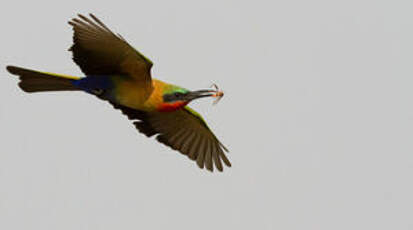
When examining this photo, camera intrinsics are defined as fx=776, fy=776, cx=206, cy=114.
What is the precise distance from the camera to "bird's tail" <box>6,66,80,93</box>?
9.77 meters

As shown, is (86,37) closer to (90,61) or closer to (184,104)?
(90,61)

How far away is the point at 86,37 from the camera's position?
30.2 ft

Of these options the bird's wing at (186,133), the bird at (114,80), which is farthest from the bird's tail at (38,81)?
the bird's wing at (186,133)

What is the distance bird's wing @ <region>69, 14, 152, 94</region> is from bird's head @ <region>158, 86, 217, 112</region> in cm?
26

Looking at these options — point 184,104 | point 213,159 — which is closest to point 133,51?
point 184,104

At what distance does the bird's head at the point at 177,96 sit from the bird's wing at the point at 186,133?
0.78 m

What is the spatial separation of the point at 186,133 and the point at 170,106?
1249 mm

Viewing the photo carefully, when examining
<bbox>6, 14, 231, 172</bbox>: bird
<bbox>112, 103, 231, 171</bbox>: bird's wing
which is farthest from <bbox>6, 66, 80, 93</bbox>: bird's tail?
<bbox>112, 103, 231, 171</bbox>: bird's wing

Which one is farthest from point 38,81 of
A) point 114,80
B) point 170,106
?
point 170,106

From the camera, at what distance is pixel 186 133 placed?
36.4 feet

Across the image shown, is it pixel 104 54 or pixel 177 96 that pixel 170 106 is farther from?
pixel 104 54

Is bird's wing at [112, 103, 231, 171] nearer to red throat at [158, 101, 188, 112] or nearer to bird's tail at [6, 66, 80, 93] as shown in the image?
red throat at [158, 101, 188, 112]

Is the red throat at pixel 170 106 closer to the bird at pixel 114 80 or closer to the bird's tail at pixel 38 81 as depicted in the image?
the bird at pixel 114 80

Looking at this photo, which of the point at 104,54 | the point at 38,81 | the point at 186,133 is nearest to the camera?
the point at 104,54
